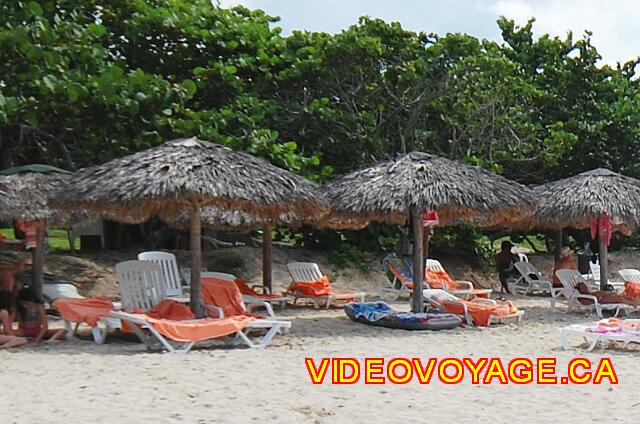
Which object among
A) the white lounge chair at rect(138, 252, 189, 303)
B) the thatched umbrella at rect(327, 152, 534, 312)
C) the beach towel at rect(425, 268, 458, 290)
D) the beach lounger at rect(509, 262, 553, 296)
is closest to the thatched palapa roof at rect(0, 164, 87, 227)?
the white lounge chair at rect(138, 252, 189, 303)

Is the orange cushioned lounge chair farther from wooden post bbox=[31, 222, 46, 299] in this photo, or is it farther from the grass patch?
the grass patch

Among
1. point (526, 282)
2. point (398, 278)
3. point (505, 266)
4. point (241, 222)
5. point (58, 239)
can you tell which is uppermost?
point (241, 222)

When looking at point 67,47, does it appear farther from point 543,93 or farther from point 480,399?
point 543,93

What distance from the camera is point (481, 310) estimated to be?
10.1 metres

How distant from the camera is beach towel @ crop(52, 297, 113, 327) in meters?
8.48

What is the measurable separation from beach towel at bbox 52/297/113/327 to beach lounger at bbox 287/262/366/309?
4.31 metres

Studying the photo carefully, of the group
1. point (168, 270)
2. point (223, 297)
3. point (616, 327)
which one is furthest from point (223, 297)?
point (616, 327)

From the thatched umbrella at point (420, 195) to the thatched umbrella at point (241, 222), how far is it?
6.82 feet

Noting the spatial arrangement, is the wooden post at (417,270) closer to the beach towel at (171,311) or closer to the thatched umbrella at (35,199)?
the beach towel at (171,311)

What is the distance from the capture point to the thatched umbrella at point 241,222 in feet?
42.4

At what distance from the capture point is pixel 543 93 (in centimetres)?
1841

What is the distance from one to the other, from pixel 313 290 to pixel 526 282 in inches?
205

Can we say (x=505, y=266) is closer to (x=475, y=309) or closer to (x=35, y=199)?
(x=475, y=309)

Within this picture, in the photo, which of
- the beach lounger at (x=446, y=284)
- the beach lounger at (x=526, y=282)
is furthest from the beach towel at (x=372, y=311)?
the beach lounger at (x=526, y=282)
